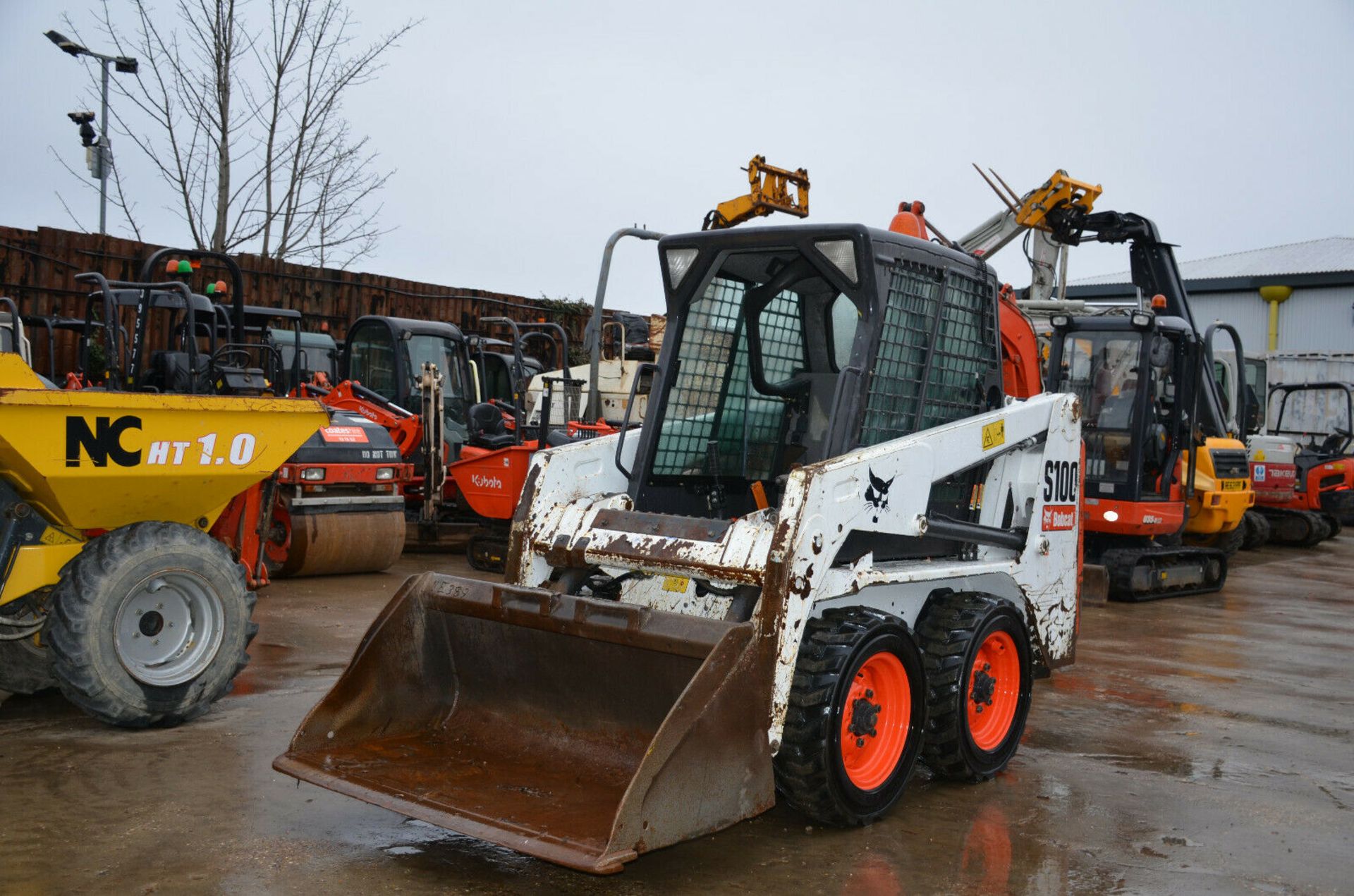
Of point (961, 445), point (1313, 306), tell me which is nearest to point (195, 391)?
point (961, 445)

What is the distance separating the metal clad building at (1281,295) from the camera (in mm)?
28344

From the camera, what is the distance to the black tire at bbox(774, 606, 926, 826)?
13.6 ft

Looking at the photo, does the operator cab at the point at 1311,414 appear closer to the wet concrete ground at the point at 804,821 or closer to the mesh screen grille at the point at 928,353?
the wet concrete ground at the point at 804,821

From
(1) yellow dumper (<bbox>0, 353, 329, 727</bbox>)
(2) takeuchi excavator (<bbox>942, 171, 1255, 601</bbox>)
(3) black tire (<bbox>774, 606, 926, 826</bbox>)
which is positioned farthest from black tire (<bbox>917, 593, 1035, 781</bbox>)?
(2) takeuchi excavator (<bbox>942, 171, 1255, 601</bbox>)

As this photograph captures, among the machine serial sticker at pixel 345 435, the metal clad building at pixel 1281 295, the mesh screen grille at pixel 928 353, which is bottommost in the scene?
the machine serial sticker at pixel 345 435

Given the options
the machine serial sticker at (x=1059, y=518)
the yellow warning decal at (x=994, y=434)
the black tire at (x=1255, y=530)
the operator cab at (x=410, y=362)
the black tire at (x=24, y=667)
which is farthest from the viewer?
the black tire at (x=1255, y=530)

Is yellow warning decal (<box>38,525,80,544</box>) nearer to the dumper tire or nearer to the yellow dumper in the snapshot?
the yellow dumper

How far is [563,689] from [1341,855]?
2745 mm

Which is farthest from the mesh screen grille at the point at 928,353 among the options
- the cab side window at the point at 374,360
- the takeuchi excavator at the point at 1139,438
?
the cab side window at the point at 374,360

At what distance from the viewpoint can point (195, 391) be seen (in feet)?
28.0

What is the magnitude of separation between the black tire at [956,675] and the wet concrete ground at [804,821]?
0.12 metres

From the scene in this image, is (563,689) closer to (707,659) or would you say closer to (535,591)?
(535,591)

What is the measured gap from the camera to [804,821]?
456 centimetres

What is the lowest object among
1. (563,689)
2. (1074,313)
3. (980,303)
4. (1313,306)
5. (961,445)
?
(563,689)
